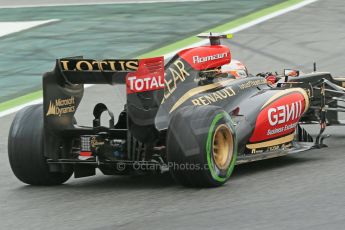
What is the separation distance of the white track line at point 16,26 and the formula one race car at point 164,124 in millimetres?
11552

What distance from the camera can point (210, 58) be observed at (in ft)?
36.3

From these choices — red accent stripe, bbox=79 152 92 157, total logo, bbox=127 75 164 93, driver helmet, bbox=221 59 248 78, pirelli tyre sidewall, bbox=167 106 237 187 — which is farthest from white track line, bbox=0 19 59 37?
pirelli tyre sidewall, bbox=167 106 237 187

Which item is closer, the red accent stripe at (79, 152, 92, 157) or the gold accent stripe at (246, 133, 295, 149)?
the red accent stripe at (79, 152, 92, 157)

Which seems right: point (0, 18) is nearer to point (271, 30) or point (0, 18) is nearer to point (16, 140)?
point (271, 30)

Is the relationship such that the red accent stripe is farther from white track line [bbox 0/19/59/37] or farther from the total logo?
white track line [bbox 0/19/59/37]

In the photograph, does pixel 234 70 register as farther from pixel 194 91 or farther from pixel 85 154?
pixel 85 154

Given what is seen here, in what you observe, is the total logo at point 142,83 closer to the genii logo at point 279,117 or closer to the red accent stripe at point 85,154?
the red accent stripe at point 85,154

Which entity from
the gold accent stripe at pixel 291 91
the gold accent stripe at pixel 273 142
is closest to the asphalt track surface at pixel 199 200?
the gold accent stripe at pixel 273 142

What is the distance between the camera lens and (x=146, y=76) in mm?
9672

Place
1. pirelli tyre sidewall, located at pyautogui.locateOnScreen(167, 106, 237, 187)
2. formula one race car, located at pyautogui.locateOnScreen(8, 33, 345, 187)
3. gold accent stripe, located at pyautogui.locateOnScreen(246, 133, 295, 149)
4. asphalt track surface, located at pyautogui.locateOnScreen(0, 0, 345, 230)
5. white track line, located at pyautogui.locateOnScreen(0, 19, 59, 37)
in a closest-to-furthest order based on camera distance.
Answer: asphalt track surface, located at pyautogui.locateOnScreen(0, 0, 345, 230)
pirelli tyre sidewall, located at pyautogui.locateOnScreen(167, 106, 237, 187)
formula one race car, located at pyautogui.locateOnScreen(8, 33, 345, 187)
gold accent stripe, located at pyautogui.locateOnScreen(246, 133, 295, 149)
white track line, located at pyautogui.locateOnScreen(0, 19, 59, 37)

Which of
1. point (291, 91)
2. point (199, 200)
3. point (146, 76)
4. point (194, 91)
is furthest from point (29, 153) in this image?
point (291, 91)

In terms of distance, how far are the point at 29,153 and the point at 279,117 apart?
269 centimetres

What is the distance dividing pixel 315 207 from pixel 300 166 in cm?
240

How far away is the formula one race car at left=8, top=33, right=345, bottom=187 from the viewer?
378 inches
